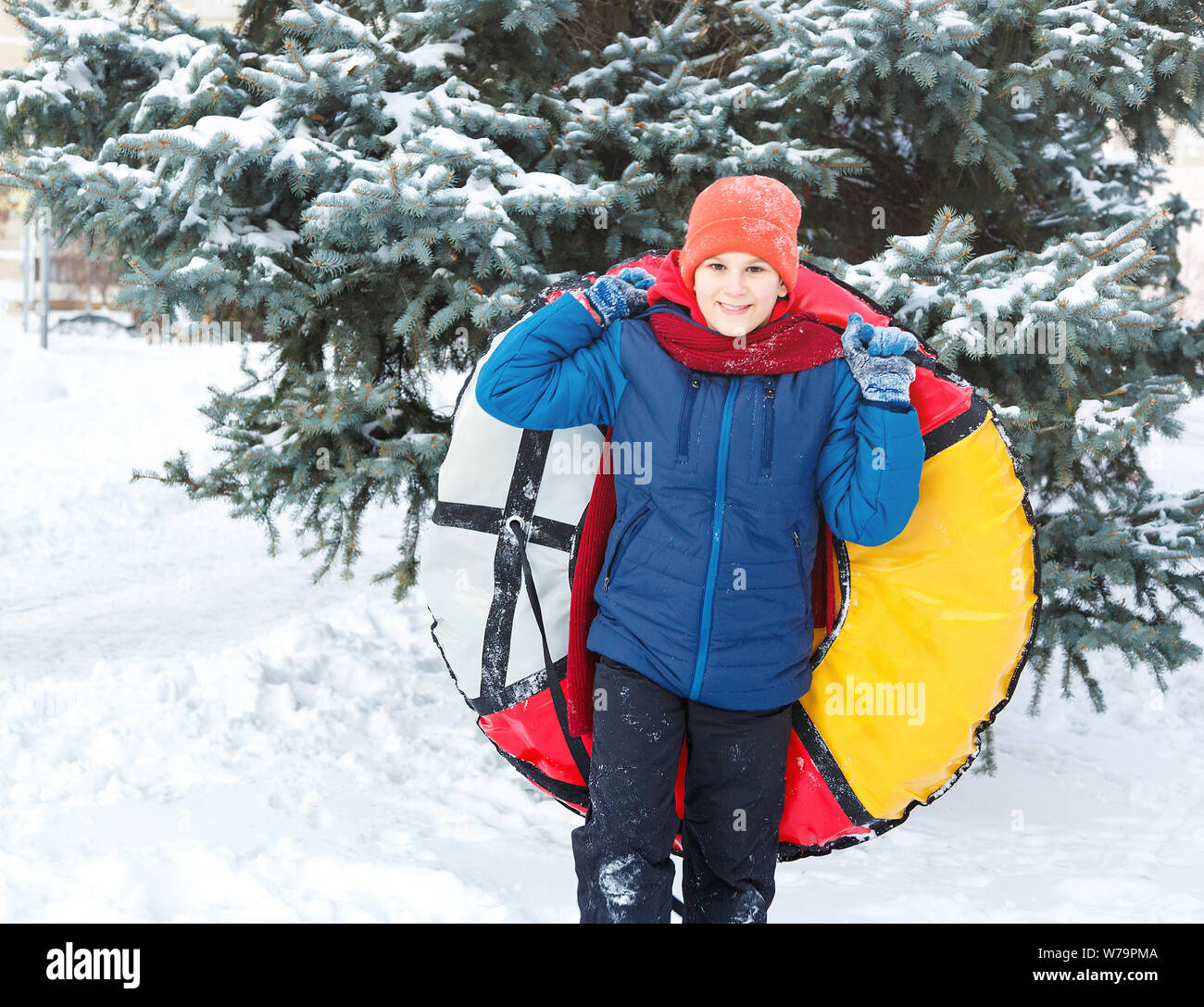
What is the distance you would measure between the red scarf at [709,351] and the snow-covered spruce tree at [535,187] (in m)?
0.92

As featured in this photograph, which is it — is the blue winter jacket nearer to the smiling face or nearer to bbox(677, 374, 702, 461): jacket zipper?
bbox(677, 374, 702, 461): jacket zipper

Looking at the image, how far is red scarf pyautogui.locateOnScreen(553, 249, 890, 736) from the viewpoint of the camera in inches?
92.4

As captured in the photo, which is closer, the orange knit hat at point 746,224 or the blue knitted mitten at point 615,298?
the orange knit hat at point 746,224

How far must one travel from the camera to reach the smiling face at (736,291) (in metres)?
2.33

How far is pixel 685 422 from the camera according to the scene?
2346mm

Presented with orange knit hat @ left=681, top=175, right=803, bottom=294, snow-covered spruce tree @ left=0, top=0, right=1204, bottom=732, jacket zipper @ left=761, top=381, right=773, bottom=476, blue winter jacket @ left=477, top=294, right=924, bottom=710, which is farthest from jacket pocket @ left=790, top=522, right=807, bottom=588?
→ snow-covered spruce tree @ left=0, top=0, right=1204, bottom=732

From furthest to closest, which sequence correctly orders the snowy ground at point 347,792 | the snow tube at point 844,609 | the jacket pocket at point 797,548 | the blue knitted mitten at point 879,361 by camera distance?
the snowy ground at point 347,792, the snow tube at point 844,609, the jacket pocket at point 797,548, the blue knitted mitten at point 879,361

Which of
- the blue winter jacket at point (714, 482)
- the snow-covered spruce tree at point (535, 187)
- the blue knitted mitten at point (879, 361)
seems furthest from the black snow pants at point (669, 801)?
the snow-covered spruce tree at point (535, 187)

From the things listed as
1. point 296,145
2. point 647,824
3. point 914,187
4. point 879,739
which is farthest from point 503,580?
point 914,187

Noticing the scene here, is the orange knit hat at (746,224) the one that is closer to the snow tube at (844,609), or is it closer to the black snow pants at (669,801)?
the snow tube at (844,609)

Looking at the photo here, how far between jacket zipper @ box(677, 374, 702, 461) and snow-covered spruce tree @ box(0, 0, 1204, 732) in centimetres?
136

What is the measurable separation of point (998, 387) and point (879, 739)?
5.91 feet

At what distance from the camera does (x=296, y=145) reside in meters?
3.60
